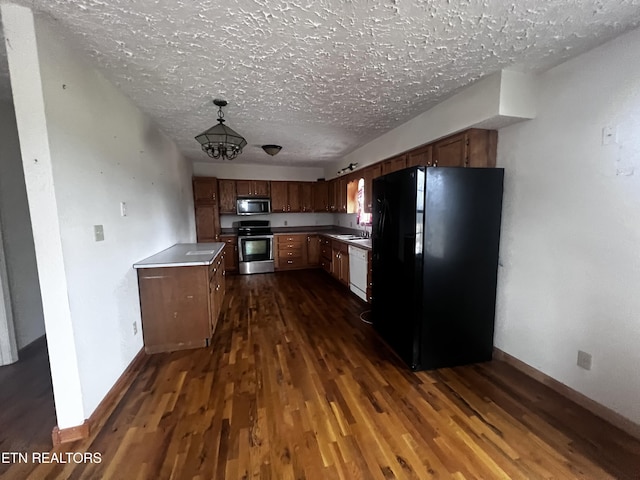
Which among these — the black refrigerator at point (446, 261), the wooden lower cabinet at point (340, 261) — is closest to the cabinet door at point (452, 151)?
the black refrigerator at point (446, 261)

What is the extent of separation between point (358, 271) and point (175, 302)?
7.99ft

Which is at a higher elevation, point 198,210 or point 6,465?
point 198,210

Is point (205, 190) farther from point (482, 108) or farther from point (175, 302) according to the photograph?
point (482, 108)

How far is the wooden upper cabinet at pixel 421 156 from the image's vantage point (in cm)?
283

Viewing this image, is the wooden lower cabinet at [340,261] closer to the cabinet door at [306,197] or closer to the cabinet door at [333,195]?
the cabinet door at [333,195]

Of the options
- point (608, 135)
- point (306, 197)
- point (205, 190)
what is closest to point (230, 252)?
point (205, 190)

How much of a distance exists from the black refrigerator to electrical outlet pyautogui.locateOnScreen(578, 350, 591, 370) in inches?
24.9

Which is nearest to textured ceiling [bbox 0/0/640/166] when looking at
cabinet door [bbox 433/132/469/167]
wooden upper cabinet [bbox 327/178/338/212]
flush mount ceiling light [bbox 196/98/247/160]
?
flush mount ceiling light [bbox 196/98/247/160]

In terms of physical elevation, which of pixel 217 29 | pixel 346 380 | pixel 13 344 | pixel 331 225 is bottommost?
pixel 346 380

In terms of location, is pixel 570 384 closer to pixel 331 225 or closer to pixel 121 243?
pixel 121 243

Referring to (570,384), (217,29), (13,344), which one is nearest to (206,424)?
(13,344)

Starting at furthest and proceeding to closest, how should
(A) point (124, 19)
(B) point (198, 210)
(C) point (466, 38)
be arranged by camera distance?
1. (B) point (198, 210)
2. (C) point (466, 38)
3. (A) point (124, 19)

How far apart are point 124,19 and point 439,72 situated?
2.02m

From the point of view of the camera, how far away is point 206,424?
1715 mm
